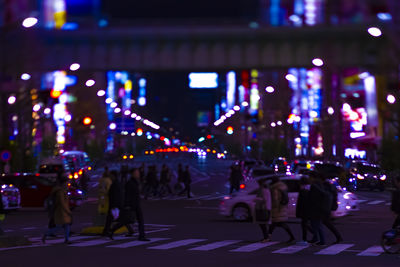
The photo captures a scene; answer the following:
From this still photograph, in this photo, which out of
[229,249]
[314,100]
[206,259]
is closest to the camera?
[206,259]

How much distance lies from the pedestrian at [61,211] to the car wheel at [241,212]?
28.9 ft

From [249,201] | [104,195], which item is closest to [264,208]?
[104,195]

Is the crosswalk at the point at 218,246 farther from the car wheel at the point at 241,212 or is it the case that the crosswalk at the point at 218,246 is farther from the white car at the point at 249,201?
the car wheel at the point at 241,212

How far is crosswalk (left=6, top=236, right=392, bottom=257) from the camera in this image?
64.8 ft

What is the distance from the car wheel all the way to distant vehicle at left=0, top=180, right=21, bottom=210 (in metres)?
9.40

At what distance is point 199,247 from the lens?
20.6 m

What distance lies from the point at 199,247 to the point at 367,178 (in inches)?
1444

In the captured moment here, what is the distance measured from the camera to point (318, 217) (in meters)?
21.4

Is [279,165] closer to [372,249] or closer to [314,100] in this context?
[372,249]

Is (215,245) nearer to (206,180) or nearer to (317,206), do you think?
(317,206)

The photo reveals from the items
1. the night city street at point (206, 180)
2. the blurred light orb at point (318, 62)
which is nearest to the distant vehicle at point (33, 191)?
the night city street at point (206, 180)

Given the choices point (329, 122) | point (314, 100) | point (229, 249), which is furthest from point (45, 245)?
point (314, 100)

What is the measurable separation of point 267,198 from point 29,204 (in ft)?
61.9

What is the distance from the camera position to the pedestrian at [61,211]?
2184 centimetres
